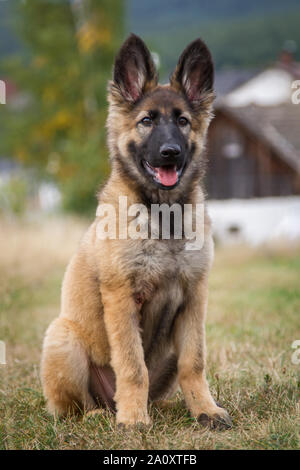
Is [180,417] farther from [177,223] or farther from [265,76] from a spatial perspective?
[265,76]

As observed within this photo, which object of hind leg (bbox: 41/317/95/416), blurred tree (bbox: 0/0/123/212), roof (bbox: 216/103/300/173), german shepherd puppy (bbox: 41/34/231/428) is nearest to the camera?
german shepherd puppy (bbox: 41/34/231/428)

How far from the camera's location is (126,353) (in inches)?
135

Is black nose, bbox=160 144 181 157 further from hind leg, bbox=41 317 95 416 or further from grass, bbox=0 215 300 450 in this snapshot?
grass, bbox=0 215 300 450

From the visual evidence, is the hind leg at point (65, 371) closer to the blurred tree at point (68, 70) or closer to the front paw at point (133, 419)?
the front paw at point (133, 419)

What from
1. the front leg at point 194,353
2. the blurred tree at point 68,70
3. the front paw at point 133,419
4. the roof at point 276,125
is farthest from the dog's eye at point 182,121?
the roof at point 276,125

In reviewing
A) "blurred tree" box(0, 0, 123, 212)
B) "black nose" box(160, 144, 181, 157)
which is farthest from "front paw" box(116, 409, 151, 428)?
"blurred tree" box(0, 0, 123, 212)

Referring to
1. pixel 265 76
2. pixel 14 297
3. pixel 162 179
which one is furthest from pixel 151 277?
pixel 265 76

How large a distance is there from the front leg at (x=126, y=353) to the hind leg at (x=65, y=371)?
1.17ft

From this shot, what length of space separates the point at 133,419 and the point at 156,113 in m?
1.94

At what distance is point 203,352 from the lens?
3689 mm

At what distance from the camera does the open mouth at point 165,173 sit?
11.7ft

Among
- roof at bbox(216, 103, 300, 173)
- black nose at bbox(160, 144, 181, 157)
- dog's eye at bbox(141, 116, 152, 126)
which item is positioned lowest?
black nose at bbox(160, 144, 181, 157)

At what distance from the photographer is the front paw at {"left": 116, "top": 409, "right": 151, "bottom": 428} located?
3.34 metres

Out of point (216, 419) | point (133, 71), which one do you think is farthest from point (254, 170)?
point (216, 419)
